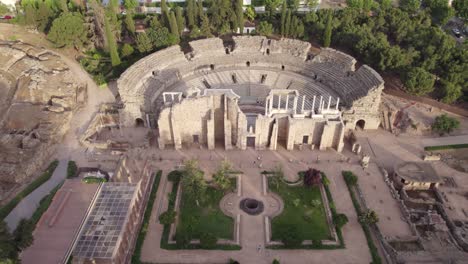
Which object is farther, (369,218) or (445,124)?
(445,124)

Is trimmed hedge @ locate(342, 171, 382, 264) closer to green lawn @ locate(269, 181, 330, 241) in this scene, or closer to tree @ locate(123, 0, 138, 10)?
green lawn @ locate(269, 181, 330, 241)

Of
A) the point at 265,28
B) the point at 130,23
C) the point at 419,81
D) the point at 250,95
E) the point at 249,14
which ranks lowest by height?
the point at 250,95

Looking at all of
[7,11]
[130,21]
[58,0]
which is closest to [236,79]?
[130,21]

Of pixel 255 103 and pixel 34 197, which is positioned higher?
pixel 255 103

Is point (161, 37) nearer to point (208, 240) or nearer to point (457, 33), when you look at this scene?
point (208, 240)

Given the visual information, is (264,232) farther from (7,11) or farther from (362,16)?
(7,11)

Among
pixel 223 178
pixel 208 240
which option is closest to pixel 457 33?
pixel 223 178
